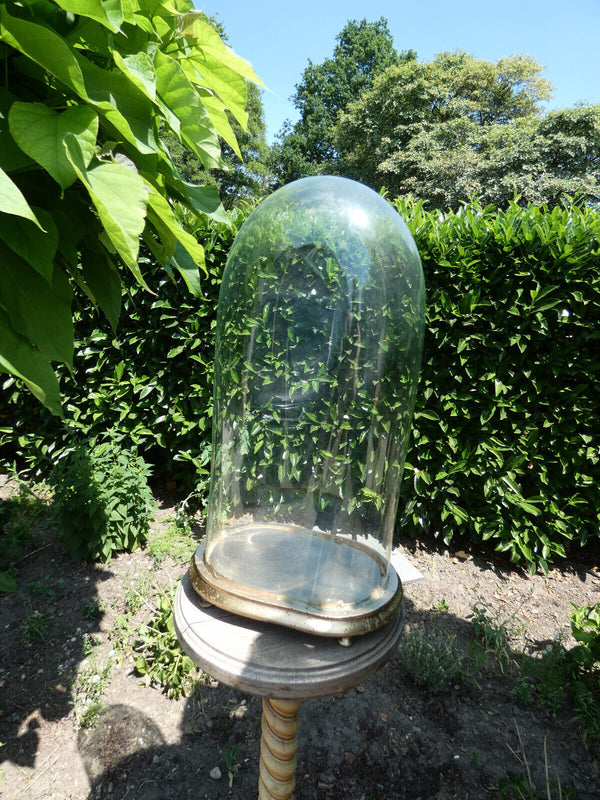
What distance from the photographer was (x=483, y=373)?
3131mm

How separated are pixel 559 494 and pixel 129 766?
305 centimetres

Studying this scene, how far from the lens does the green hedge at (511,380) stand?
2.92 m

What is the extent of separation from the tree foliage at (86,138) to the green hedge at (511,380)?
94.8 inches

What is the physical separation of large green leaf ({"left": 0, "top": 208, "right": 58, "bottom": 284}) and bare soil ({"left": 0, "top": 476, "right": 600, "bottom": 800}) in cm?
211

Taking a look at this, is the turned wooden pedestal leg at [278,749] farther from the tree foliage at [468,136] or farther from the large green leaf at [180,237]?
the tree foliage at [468,136]

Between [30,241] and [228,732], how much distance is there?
7.43 feet

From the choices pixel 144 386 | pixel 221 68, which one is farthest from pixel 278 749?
pixel 144 386

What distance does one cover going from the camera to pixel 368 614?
1.08 metres

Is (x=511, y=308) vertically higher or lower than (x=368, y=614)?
higher

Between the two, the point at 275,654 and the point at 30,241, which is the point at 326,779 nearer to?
the point at 275,654

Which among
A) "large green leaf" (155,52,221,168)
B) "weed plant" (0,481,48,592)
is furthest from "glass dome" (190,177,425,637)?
"weed plant" (0,481,48,592)

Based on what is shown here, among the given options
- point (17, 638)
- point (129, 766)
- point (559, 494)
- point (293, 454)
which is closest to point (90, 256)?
→ point (293, 454)

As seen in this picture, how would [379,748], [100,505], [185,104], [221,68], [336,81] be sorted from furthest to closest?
[336,81] < [100,505] < [379,748] < [221,68] < [185,104]

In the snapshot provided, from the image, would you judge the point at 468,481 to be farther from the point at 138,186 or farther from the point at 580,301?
the point at 138,186
